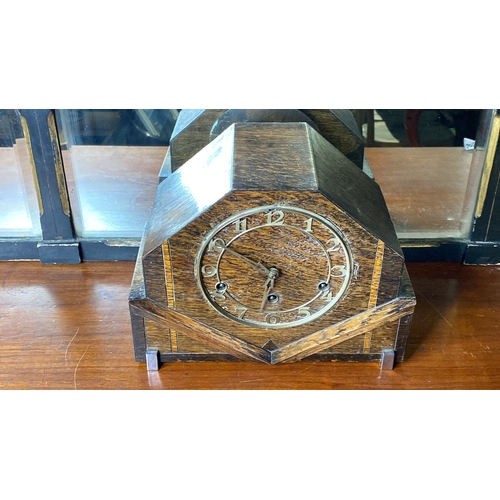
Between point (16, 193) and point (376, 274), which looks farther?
point (16, 193)

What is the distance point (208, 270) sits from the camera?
1270mm

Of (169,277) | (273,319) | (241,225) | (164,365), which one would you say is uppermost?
(241,225)


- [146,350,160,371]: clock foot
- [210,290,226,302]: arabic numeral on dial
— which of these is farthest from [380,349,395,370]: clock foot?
[146,350,160,371]: clock foot

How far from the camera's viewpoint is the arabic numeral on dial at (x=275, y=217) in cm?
119

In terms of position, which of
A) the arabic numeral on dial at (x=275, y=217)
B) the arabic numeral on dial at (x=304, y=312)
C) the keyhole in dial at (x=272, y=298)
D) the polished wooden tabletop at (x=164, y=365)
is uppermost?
the arabic numeral on dial at (x=275, y=217)

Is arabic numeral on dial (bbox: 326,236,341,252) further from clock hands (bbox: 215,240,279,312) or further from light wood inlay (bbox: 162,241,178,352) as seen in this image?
light wood inlay (bbox: 162,241,178,352)

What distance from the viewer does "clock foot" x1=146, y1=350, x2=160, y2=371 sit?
1400mm

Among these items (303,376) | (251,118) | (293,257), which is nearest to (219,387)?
(303,376)

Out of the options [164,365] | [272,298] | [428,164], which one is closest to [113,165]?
[164,365]

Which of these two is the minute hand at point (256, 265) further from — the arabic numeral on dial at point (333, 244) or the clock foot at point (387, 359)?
the clock foot at point (387, 359)

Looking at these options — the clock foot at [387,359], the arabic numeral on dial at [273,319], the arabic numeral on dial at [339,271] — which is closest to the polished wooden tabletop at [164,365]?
the clock foot at [387,359]

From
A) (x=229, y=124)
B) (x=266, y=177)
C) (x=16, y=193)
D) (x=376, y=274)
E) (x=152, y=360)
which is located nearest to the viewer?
(x=266, y=177)

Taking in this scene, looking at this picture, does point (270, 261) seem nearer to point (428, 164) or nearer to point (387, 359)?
point (387, 359)

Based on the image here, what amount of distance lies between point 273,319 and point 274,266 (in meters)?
0.14
